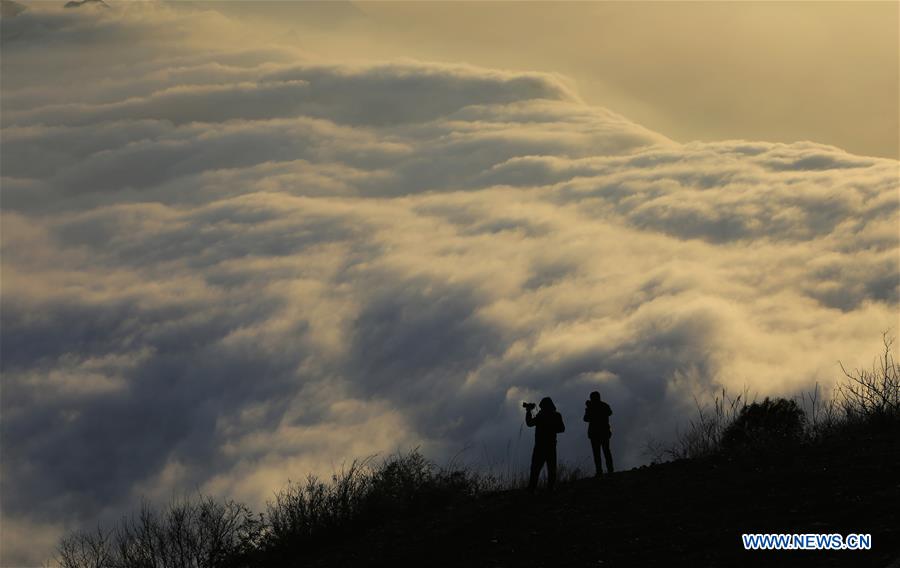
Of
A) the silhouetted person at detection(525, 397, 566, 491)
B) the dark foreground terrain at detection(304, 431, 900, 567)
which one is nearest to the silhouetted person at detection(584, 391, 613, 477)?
the dark foreground terrain at detection(304, 431, 900, 567)

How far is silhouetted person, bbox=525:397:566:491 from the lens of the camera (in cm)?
1546

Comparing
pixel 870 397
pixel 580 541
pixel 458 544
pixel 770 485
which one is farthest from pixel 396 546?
pixel 870 397

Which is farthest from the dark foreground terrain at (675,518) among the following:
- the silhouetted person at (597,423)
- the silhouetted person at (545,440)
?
the silhouetted person at (597,423)

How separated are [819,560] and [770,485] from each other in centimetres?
331

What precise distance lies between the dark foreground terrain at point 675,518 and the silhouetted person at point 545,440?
1.09 feet

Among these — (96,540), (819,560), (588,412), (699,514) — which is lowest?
(819,560)

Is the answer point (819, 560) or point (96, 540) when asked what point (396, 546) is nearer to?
point (96, 540)

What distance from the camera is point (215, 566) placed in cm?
1533

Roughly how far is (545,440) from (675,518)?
323 cm

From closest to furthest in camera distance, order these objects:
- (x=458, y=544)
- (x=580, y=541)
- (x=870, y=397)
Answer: (x=580, y=541), (x=458, y=544), (x=870, y=397)

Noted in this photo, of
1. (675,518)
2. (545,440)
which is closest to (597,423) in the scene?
(545,440)

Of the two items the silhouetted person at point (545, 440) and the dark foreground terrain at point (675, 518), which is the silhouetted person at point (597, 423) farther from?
the silhouetted person at point (545, 440)

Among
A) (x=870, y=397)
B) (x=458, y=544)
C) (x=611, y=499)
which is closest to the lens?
(x=458, y=544)

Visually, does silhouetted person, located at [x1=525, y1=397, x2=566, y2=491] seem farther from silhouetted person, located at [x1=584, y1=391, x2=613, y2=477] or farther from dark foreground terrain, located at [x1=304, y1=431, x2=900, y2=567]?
silhouetted person, located at [x1=584, y1=391, x2=613, y2=477]
